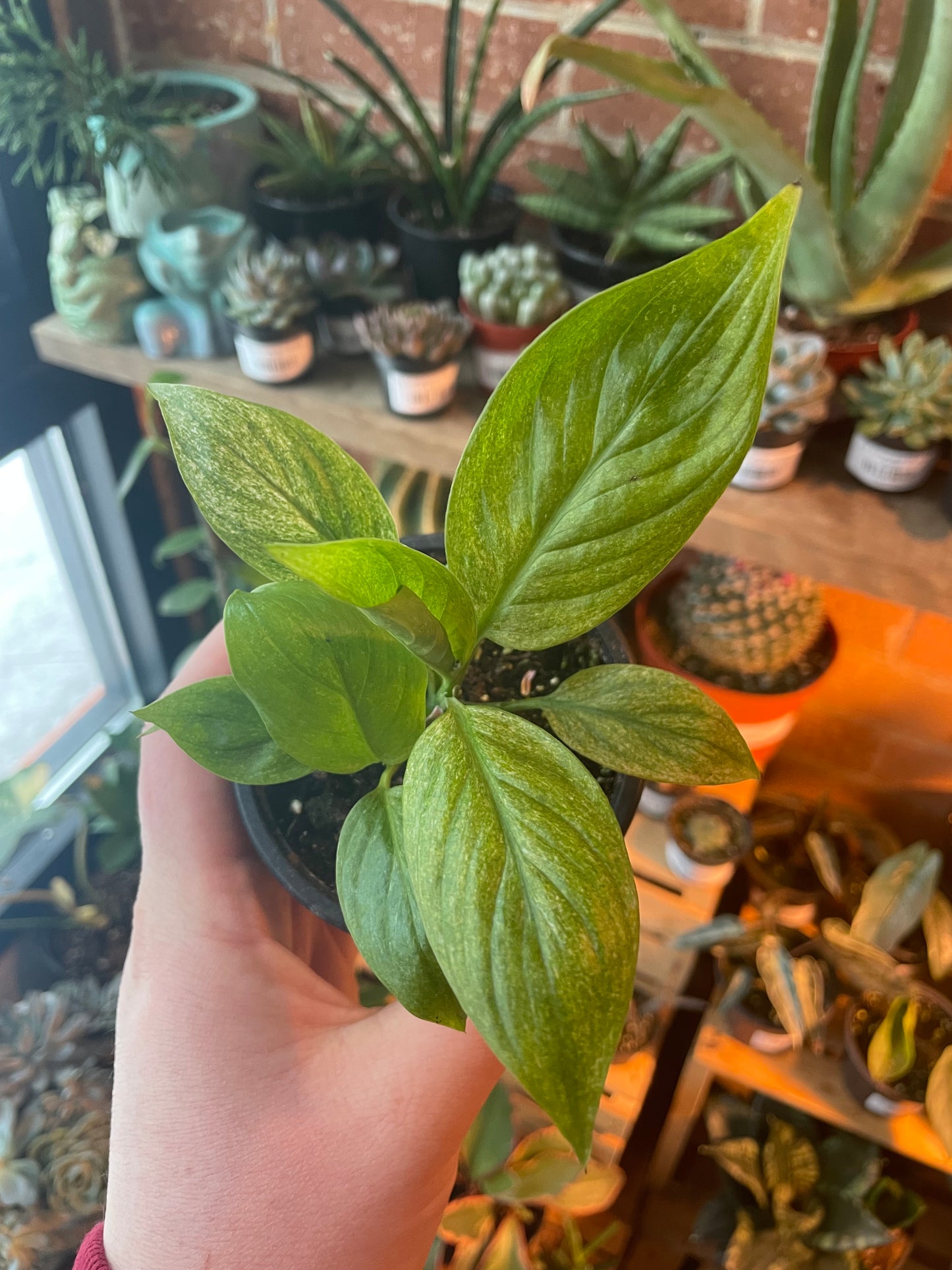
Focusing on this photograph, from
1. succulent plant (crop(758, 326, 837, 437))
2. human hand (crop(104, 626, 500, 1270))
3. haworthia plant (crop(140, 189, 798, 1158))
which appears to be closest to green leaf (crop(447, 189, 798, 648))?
haworthia plant (crop(140, 189, 798, 1158))

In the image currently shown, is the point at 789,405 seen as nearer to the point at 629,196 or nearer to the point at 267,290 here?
the point at 629,196

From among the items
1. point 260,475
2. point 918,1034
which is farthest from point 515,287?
point 918,1034

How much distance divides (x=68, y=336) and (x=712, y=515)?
2.26ft

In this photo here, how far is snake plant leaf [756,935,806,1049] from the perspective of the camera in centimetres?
94

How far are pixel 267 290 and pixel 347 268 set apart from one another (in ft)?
0.30

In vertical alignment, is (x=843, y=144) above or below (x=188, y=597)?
above

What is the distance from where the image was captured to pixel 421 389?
81 centimetres

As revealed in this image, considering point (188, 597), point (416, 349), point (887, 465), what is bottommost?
point (188, 597)

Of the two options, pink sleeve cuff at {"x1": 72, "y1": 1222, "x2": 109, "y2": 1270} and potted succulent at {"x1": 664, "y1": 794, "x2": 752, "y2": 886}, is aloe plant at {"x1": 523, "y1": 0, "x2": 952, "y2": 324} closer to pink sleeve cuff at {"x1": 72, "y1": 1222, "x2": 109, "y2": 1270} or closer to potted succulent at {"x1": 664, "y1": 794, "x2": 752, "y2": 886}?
potted succulent at {"x1": 664, "y1": 794, "x2": 752, "y2": 886}

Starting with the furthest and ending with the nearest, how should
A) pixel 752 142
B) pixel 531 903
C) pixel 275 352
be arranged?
1. pixel 275 352
2. pixel 752 142
3. pixel 531 903

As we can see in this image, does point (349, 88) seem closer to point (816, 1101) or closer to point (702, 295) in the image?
point (702, 295)

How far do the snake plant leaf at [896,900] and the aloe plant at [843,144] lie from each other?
0.58 m

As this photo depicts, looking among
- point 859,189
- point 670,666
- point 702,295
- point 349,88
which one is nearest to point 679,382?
point 702,295

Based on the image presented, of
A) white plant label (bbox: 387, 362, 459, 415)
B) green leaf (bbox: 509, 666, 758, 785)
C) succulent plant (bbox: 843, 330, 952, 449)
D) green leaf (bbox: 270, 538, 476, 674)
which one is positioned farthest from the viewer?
white plant label (bbox: 387, 362, 459, 415)
